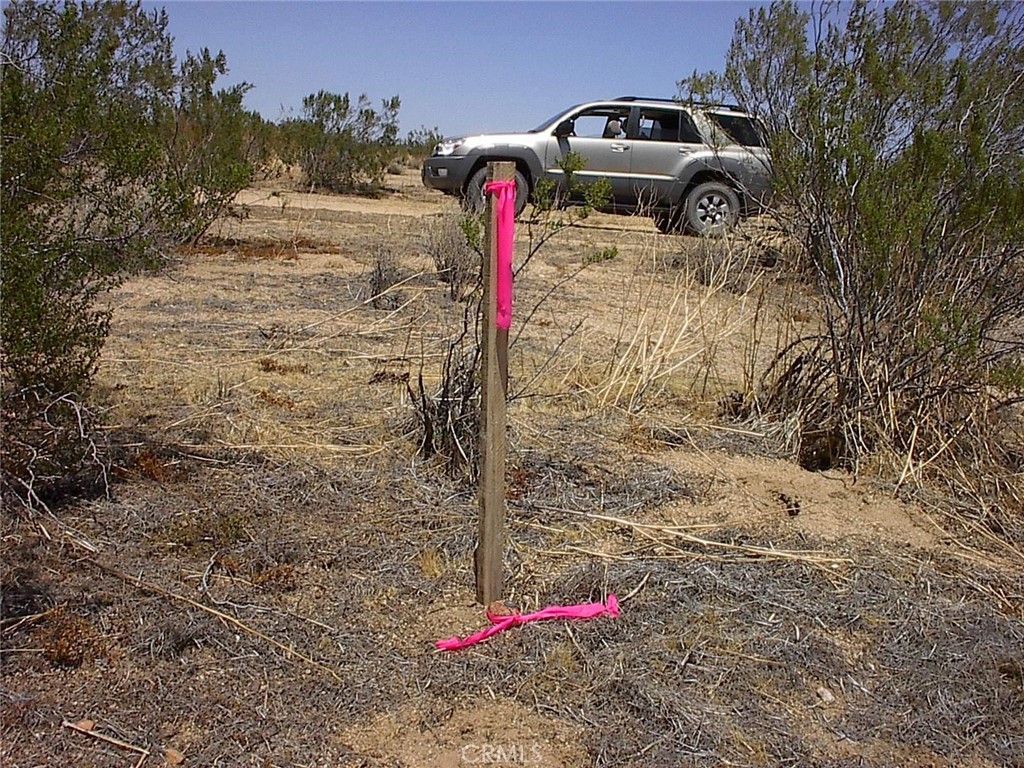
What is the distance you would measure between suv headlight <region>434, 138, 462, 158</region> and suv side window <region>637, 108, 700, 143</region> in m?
2.35

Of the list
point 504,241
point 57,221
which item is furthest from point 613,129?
point 504,241

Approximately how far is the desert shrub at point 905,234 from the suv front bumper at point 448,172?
8197 mm

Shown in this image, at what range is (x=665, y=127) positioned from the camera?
42.4 feet

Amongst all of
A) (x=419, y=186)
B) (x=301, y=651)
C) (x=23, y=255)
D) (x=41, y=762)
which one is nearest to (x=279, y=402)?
(x=23, y=255)

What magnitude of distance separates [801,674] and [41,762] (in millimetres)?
2053

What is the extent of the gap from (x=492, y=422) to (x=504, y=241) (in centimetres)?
55

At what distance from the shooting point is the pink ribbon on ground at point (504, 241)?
9.56 ft

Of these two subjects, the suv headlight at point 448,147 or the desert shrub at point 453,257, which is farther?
the suv headlight at point 448,147

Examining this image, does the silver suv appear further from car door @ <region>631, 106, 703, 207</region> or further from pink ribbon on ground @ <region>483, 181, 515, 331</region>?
pink ribbon on ground @ <region>483, 181, 515, 331</region>

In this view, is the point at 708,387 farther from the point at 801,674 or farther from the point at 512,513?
the point at 801,674

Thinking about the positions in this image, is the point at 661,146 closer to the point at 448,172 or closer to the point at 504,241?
the point at 448,172

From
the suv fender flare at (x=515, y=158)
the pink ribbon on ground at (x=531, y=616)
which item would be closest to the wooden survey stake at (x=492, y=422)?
the pink ribbon on ground at (x=531, y=616)

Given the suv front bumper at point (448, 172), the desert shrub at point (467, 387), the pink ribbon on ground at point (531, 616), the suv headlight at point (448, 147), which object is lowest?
the pink ribbon on ground at point (531, 616)

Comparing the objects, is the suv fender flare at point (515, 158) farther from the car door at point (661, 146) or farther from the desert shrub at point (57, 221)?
the desert shrub at point (57, 221)
